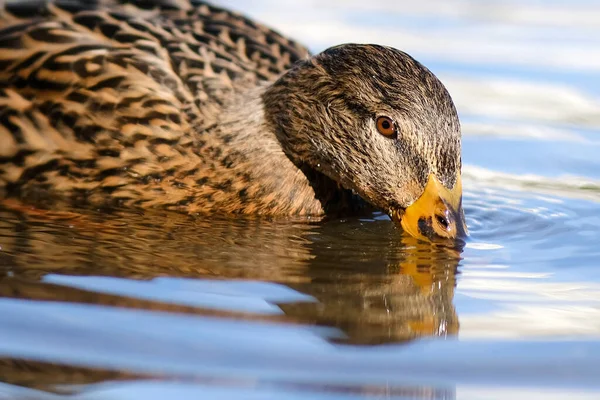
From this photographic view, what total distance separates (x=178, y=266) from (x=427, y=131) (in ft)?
5.57

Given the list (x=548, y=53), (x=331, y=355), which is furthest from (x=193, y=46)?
(x=548, y=53)

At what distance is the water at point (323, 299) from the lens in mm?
4824

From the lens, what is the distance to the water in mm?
4824

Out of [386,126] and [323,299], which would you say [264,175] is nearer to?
[386,126]

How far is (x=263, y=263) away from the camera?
6.68 metres

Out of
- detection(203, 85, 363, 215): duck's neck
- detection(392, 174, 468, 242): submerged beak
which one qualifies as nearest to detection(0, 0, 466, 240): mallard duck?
detection(203, 85, 363, 215): duck's neck

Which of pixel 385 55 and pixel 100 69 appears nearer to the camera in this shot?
pixel 385 55

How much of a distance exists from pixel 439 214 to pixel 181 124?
1.99 metres

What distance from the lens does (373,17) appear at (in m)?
13.7

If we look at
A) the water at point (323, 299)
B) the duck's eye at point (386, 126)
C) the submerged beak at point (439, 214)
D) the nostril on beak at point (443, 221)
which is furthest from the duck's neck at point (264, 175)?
the nostril on beak at point (443, 221)

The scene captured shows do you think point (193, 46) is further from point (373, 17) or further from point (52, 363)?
point (373, 17)

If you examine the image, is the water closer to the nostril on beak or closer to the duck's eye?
the nostril on beak

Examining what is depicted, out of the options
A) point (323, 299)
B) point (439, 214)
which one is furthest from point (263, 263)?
Answer: point (439, 214)

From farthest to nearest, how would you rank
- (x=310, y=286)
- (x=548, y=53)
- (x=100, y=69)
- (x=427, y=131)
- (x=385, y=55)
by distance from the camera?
(x=548, y=53) → (x=100, y=69) → (x=385, y=55) → (x=427, y=131) → (x=310, y=286)
